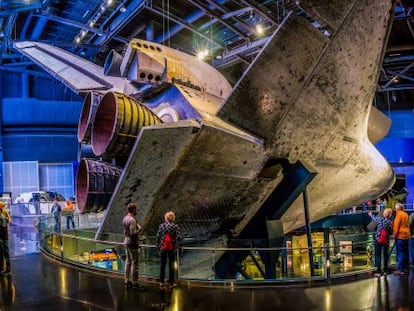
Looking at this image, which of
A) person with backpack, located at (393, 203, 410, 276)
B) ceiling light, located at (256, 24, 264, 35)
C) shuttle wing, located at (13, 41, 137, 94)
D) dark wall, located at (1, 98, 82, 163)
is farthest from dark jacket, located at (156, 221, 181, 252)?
dark wall, located at (1, 98, 82, 163)

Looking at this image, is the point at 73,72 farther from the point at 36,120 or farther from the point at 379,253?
the point at 36,120

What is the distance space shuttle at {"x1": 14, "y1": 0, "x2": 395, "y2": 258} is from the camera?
793cm

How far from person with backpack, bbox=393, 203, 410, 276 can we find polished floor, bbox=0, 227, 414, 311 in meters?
0.24

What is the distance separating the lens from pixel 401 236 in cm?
845

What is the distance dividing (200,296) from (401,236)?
4318 mm

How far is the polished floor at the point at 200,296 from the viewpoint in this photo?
6.66m

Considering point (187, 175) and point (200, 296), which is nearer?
point (200, 296)

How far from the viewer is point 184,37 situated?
94.2 feet

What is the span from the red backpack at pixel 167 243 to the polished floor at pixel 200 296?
0.81 metres

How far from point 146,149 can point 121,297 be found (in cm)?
269

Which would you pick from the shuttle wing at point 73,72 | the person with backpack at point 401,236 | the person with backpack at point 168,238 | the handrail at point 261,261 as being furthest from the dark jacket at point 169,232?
the shuttle wing at point 73,72

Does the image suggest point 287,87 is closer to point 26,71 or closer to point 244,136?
point 244,136

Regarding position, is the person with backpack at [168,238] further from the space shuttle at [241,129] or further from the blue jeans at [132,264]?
the space shuttle at [241,129]

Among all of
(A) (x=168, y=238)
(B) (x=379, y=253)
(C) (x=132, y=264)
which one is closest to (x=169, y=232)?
(A) (x=168, y=238)
